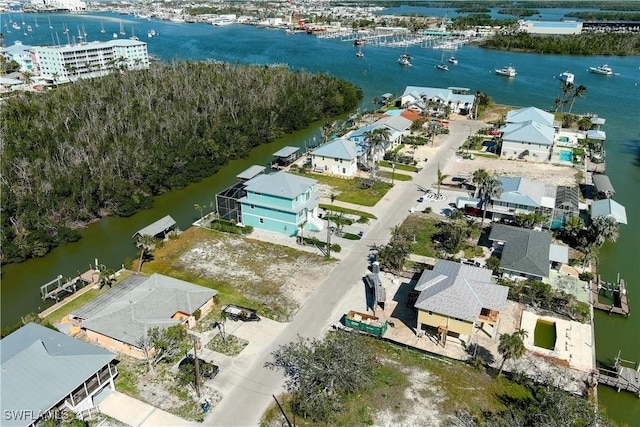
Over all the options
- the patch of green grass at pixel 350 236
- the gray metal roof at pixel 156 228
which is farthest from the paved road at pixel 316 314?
the gray metal roof at pixel 156 228

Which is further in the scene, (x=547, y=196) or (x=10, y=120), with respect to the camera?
(x=10, y=120)

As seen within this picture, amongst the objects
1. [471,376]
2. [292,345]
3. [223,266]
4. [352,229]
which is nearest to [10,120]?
[223,266]

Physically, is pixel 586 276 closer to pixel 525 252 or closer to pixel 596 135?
pixel 525 252

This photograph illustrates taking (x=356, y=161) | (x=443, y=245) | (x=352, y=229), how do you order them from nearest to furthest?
(x=443, y=245) < (x=352, y=229) < (x=356, y=161)

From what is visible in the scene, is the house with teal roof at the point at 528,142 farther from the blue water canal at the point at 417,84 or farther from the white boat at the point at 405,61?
the white boat at the point at 405,61

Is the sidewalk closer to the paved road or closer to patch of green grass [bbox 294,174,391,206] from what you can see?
the paved road

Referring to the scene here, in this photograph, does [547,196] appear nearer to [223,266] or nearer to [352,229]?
[352,229]

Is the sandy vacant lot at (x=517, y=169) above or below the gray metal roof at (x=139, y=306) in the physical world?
below
